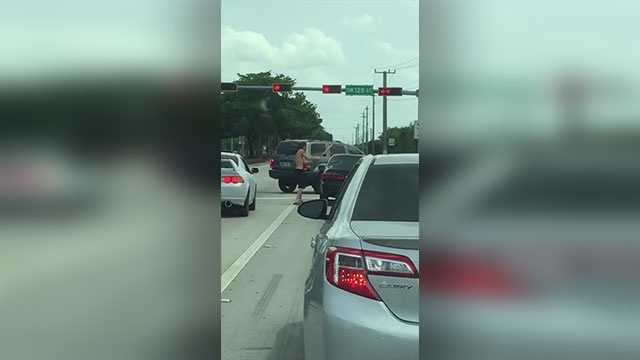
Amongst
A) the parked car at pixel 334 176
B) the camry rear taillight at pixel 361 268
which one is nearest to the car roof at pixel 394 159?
the camry rear taillight at pixel 361 268

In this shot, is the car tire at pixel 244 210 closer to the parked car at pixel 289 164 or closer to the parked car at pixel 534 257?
the parked car at pixel 289 164

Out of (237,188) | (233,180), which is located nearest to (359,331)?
(233,180)

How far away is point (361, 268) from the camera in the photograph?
2.90 m

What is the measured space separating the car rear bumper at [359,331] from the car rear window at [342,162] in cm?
1309

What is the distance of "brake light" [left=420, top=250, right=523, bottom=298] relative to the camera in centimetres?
210

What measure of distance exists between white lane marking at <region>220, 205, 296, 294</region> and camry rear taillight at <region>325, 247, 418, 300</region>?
157 inches

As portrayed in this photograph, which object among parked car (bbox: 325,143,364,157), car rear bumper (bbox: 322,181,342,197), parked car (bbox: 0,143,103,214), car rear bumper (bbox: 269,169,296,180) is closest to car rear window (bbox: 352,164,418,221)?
parked car (bbox: 0,143,103,214)

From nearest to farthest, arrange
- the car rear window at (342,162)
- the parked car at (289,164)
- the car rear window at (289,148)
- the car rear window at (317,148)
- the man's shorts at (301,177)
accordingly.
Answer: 1. the car rear window at (342,162)
2. the man's shorts at (301,177)
3. the parked car at (289,164)
4. the car rear window at (289,148)
5. the car rear window at (317,148)

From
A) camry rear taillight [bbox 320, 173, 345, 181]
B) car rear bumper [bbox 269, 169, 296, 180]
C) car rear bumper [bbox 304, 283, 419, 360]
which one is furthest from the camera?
car rear bumper [bbox 269, 169, 296, 180]

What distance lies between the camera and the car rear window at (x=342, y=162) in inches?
638

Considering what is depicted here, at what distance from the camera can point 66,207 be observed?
5.33 ft

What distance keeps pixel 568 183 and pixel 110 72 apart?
1.28 meters

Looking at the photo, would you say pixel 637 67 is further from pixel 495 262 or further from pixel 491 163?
pixel 495 262

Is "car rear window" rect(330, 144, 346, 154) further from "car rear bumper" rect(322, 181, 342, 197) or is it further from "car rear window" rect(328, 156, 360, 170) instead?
"car rear bumper" rect(322, 181, 342, 197)
